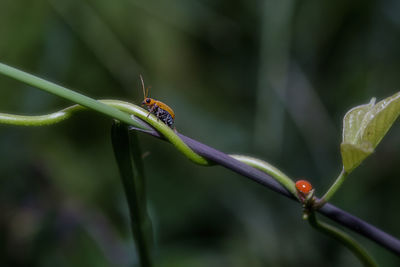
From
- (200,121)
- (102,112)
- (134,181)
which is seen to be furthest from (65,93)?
(200,121)

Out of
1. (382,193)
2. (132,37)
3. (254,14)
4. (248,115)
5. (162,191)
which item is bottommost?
(162,191)

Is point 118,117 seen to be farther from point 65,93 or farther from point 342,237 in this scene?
point 342,237

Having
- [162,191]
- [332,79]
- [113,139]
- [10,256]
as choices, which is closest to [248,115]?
[332,79]

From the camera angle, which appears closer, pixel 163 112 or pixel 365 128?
pixel 365 128

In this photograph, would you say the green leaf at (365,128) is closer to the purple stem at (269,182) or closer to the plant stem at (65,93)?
the purple stem at (269,182)

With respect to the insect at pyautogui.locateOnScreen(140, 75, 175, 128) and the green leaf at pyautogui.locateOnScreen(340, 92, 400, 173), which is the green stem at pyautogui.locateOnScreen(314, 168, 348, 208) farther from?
the insect at pyautogui.locateOnScreen(140, 75, 175, 128)

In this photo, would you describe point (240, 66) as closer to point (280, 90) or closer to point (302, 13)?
point (302, 13)
